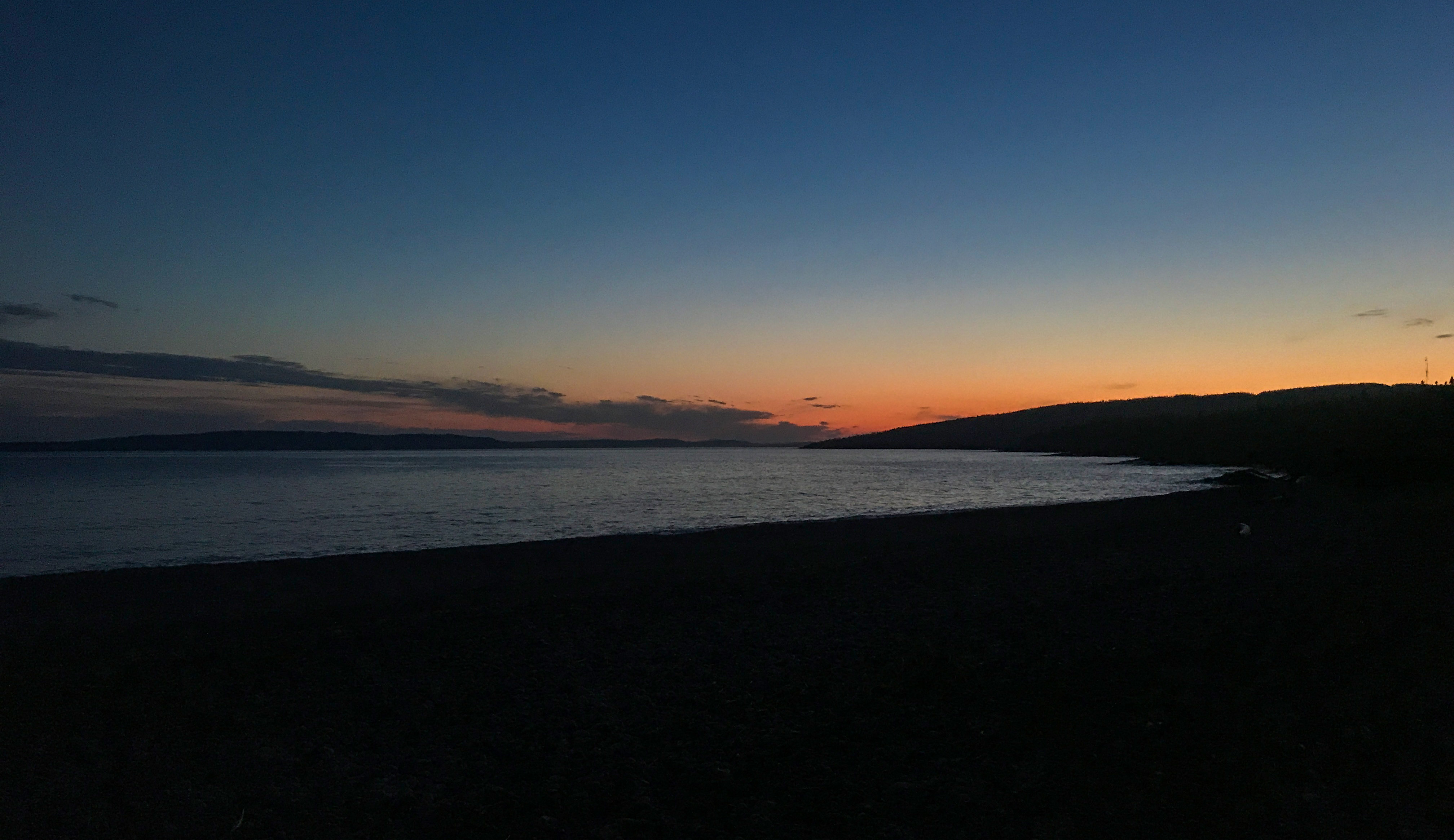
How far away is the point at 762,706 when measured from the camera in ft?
25.1

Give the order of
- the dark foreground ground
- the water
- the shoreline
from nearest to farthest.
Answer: the dark foreground ground < the shoreline < the water

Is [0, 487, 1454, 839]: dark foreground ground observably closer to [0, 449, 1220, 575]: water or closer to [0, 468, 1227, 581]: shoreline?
[0, 468, 1227, 581]: shoreline

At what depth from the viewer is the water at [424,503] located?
2402 centimetres

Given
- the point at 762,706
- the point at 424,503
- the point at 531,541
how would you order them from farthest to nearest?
1. the point at 424,503
2. the point at 531,541
3. the point at 762,706

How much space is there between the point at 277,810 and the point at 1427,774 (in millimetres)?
8362

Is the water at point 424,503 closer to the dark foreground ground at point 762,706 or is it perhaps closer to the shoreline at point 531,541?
the shoreline at point 531,541

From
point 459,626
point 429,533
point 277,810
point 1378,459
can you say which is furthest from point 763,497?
point 277,810

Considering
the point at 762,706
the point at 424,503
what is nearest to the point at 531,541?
the point at 762,706

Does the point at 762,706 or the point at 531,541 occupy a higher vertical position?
the point at 762,706

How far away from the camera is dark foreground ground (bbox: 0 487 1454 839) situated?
17.7ft

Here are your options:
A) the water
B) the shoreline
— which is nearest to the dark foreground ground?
the shoreline

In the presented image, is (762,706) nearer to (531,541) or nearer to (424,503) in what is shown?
(531,541)

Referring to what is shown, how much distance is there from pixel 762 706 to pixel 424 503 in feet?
120

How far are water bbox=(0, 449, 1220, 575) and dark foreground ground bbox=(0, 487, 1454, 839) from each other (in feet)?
33.9
